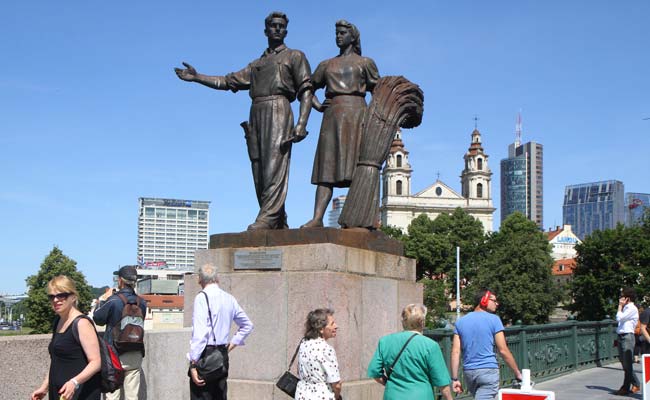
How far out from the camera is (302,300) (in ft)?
29.1

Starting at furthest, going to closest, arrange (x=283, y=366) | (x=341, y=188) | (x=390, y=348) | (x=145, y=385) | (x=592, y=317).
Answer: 1. (x=592, y=317)
2. (x=341, y=188)
3. (x=283, y=366)
4. (x=145, y=385)
5. (x=390, y=348)

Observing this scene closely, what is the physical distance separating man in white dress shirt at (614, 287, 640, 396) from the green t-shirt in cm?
803

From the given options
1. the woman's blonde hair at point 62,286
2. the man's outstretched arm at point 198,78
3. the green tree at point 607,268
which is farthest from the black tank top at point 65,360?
the green tree at point 607,268

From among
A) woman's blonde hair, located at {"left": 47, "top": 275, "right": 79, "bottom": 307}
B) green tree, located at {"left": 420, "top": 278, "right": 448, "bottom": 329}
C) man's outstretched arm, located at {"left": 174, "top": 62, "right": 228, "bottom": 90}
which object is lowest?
green tree, located at {"left": 420, "top": 278, "right": 448, "bottom": 329}

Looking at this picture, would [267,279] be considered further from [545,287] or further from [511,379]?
[545,287]

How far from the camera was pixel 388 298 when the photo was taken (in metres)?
9.91

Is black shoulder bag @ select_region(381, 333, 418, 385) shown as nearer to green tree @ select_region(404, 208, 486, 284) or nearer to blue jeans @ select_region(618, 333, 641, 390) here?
blue jeans @ select_region(618, 333, 641, 390)

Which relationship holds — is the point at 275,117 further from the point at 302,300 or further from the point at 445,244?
the point at 445,244

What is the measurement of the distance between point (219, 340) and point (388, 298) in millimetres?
3580

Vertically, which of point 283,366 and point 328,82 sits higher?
point 328,82

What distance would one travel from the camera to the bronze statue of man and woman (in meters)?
10.1

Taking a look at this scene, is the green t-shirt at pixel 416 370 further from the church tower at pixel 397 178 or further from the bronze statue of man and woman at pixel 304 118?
the church tower at pixel 397 178

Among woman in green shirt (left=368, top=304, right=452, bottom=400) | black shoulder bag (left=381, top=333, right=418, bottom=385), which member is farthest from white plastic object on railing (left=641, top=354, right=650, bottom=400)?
black shoulder bag (left=381, top=333, right=418, bottom=385)

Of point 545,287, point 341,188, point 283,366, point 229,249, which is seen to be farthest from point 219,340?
point 545,287
